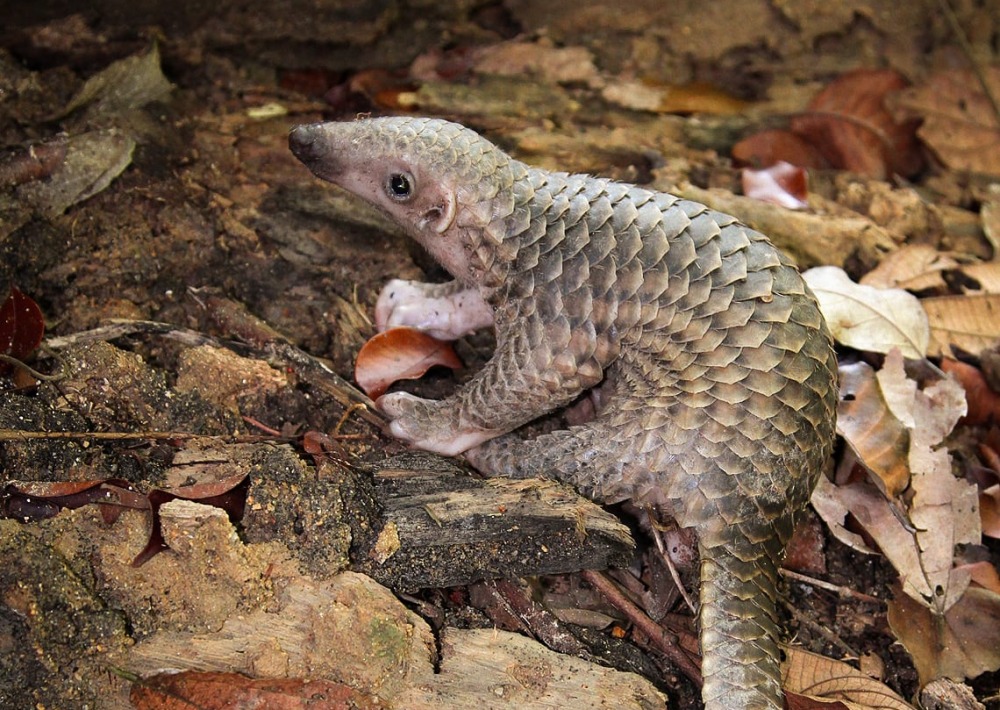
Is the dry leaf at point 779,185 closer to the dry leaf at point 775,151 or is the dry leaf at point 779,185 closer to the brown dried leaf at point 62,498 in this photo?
the dry leaf at point 775,151

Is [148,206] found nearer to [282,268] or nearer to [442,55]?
[282,268]

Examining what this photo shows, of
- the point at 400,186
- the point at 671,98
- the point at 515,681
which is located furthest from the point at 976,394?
the point at 400,186

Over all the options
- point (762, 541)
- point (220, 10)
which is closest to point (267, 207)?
point (220, 10)

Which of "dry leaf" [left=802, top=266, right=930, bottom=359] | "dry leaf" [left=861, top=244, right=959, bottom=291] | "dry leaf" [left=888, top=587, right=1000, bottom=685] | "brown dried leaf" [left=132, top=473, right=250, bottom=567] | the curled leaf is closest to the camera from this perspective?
"brown dried leaf" [left=132, top=473, right=250, bottom=567]

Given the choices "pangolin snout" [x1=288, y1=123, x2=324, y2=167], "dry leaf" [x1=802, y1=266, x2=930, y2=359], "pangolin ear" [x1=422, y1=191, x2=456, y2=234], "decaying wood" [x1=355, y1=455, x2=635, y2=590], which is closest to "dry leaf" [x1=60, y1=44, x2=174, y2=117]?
"pangolin snout" [x1=288, y1=123, x2=324, y2=167]

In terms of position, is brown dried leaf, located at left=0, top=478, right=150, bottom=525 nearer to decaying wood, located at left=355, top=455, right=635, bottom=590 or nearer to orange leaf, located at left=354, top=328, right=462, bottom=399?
decaying wood, located at left=355, top=455, right=635, bottom=590

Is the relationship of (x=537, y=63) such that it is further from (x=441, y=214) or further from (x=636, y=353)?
(x=636, y=353)
